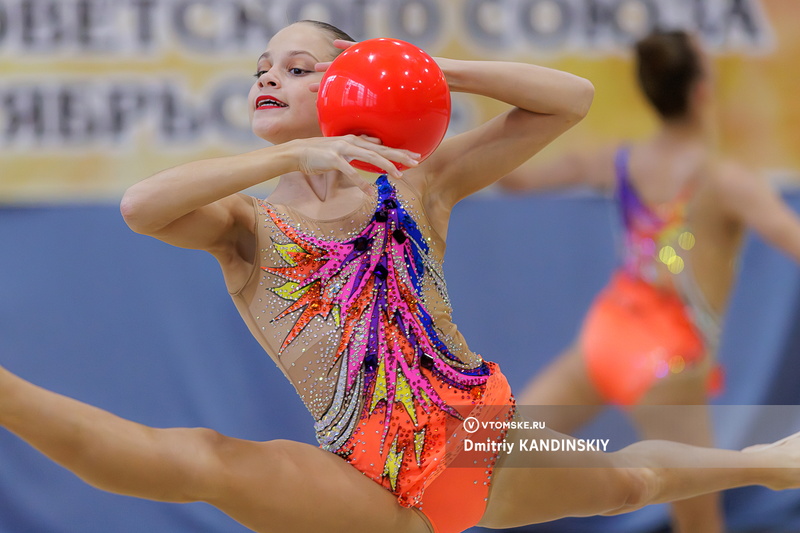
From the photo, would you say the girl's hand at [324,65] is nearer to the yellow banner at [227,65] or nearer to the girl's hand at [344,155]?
the girl's hand at [344,155]

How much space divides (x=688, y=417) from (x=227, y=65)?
207cm

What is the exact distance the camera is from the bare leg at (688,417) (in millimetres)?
3088

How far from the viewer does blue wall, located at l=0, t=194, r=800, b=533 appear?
3459 millimetres

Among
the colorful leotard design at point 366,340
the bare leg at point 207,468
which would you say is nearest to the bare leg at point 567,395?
the colorful leotard design at point 366,340

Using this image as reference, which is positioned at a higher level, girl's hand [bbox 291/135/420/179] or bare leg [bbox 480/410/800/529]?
girl's hand [bbox 291/135/420/179]

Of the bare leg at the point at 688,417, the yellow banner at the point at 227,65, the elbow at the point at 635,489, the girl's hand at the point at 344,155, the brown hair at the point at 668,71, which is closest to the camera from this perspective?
the girl's hand at the point at 344,155

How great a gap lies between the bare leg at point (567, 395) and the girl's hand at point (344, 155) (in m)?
1.63

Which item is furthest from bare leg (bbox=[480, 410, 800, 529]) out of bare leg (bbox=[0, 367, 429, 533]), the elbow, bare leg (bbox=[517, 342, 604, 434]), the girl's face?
bare leg (bbox=[517, 342, 604, 434])

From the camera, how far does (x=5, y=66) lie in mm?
3404

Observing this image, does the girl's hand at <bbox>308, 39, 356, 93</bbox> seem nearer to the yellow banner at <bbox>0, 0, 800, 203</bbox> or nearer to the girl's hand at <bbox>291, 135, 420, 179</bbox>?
the girl's hand at <bbox>291, 135, 420, 179</bbox>

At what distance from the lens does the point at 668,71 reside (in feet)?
10.6

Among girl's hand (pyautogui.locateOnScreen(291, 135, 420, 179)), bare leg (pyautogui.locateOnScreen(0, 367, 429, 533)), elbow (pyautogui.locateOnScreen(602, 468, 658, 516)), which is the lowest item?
elbow (pyautogui.locateOnScreen(602, 468, 658, 516))

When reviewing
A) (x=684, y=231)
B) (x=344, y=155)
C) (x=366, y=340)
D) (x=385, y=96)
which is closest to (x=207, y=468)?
(x=366, y=340)

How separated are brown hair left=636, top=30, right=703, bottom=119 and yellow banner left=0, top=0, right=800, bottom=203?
0.68 ft
